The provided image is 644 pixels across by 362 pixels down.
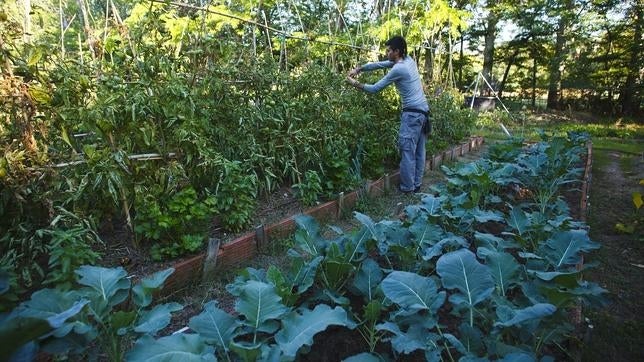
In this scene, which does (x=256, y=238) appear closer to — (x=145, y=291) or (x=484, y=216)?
(x=145, y=291)

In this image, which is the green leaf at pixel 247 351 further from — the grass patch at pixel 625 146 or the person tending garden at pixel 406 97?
the grass patch at pixel 625 146

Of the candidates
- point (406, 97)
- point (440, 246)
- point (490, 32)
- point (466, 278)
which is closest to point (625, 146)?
point (406, 97)

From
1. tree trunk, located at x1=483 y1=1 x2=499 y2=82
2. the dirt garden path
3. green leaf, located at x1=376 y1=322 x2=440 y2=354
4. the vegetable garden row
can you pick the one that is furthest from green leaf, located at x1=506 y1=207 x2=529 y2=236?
tree trunk, located at x1=483 y1=1 x2=499 y2=82

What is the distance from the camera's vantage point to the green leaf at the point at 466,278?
161 cm

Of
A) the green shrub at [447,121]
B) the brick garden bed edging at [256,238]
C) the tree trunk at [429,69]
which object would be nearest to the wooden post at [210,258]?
the brick garden bed edging at [256,238]

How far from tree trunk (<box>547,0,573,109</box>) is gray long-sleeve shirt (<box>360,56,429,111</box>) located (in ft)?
47.0

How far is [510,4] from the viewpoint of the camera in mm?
16688

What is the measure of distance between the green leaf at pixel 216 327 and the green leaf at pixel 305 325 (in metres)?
0.21

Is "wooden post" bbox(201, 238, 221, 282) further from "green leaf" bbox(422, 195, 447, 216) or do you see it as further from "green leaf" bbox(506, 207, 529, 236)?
"green leaf" bbox(506, 207, 529, 236)

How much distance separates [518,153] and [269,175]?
3.25m

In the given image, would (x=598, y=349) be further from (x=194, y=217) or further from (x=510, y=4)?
(x=510, y=4)

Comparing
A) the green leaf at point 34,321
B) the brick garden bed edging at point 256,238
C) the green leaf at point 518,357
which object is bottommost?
the brick garden bed edging at point 256,238

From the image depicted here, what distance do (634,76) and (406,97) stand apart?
49.5ft

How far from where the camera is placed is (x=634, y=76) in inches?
583
